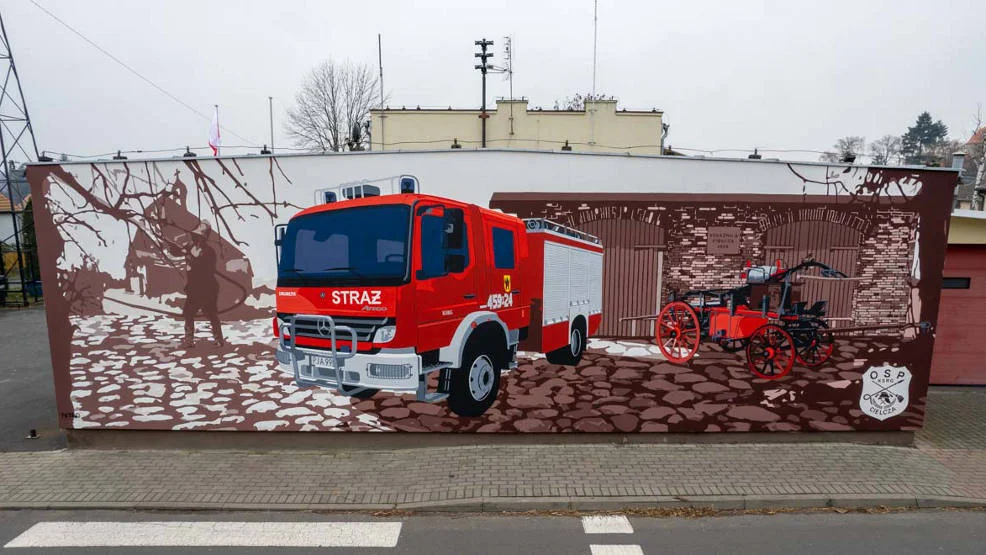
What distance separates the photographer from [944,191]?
6.48m

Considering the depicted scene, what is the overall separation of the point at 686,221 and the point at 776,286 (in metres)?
1.64

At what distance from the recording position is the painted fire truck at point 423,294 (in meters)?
5.66

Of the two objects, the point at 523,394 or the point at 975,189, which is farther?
the point at 975,189

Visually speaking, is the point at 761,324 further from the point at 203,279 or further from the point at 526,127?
the point at 526,127

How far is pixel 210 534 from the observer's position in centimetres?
500

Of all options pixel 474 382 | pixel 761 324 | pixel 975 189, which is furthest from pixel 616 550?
pixel 975 189

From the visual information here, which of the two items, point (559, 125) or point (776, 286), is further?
point (559, 125)

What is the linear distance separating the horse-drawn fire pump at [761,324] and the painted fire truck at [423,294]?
1.21 meters

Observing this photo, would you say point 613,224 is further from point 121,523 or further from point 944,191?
point 121,523

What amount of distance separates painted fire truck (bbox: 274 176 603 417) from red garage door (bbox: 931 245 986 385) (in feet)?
25.8

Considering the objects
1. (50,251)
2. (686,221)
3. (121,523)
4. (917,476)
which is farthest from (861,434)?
(50,251)

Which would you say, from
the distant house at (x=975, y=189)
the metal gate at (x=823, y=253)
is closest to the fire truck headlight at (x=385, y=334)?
the metal gate at (x=823, y=253)

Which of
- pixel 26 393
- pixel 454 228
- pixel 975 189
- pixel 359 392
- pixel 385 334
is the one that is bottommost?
pixel 26 393

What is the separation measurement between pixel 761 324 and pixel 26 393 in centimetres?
1421
